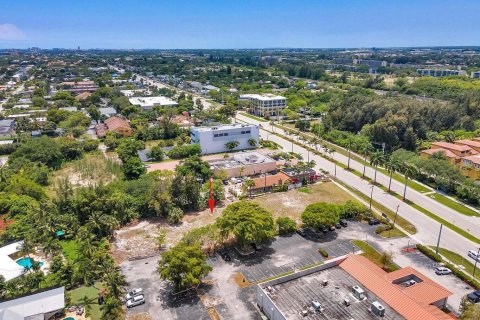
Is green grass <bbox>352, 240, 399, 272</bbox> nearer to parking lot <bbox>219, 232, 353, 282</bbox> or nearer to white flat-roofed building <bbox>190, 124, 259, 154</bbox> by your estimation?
parking lot <bbox>219, 232, 353, 282</bbox>

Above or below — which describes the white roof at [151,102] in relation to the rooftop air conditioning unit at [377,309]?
above

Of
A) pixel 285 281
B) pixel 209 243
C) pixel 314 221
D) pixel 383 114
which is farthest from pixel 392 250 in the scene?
pixel 383 114

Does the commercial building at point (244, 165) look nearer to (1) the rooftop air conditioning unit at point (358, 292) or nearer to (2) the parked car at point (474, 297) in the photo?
(1) the rooftop air conditioning unit at point (358, 292)

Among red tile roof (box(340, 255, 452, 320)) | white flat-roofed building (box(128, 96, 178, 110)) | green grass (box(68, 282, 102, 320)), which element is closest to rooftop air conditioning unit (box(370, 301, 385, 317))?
red tile roof (box(340, 255, 452, 320))

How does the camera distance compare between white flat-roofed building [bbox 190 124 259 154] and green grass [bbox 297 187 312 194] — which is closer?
green grass [bbox 297 187 312 194]

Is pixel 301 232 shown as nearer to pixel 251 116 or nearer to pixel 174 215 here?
pixel 174 215

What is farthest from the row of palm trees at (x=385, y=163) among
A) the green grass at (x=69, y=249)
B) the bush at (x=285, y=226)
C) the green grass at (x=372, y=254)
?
the green grass at (x=69, y=249)
